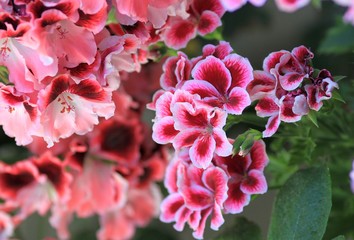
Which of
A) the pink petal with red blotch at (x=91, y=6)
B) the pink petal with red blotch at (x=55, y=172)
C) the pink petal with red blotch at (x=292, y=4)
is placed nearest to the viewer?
the pink petal with red blotch at (x=91, y=6)

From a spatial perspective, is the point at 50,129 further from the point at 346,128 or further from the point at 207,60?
the point at 346,128

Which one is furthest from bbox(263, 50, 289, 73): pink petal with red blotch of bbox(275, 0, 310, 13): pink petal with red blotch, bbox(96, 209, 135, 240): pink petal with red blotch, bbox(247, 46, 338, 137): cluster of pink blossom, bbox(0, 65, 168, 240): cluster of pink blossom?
bbox(96, 209, 135, 240): pink petal with red blotch

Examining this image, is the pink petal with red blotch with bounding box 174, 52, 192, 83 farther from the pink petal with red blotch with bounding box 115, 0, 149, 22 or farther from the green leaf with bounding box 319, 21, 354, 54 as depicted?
the green leaf with bounding box 319, 21, 354, 54

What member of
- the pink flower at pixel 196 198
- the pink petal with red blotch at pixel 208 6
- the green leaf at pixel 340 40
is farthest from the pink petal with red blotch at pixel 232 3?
the green leaf at pixel 340 40

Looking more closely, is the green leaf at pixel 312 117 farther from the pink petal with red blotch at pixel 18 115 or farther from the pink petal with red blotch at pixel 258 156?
the pink petal with red blotch at pixel 18 115

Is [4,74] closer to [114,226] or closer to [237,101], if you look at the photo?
[237,101]
